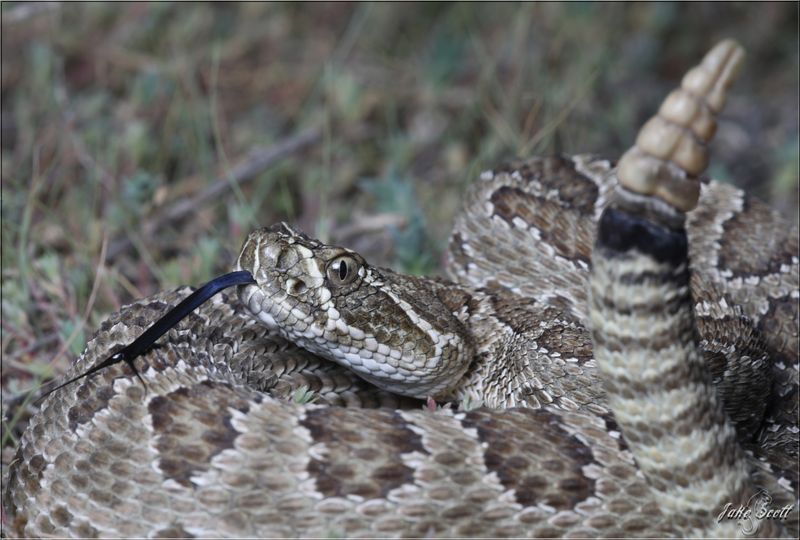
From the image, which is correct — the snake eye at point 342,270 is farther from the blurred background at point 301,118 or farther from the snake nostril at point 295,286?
the blurred background at point 301,118

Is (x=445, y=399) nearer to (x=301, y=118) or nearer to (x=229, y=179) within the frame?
(x=229, y=179)

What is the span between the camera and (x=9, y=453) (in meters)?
5.23

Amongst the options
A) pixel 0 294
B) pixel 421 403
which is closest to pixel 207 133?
pixel 0 294

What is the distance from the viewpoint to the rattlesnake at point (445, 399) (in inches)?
143

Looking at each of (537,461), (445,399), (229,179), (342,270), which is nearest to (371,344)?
(342,270)

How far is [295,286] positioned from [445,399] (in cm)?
128

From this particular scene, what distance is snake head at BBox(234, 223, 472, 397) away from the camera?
4.78 meters

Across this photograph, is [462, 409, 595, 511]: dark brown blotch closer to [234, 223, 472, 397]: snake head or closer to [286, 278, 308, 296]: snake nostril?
[234, 223, 472, 397]: snake head

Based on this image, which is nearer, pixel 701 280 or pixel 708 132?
pixel 708 132

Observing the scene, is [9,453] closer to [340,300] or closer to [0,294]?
[0,294]

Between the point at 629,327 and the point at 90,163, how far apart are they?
17.9 ft

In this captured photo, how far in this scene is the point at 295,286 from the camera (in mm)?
4789

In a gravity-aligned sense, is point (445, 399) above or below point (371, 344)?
below

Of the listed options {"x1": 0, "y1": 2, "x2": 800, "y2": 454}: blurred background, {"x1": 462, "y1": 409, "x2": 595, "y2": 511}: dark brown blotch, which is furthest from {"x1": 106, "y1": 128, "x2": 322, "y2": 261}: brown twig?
{"x1": 462, "y1": 409, "x2": 595, "y2": 511}: dark brown blotch
